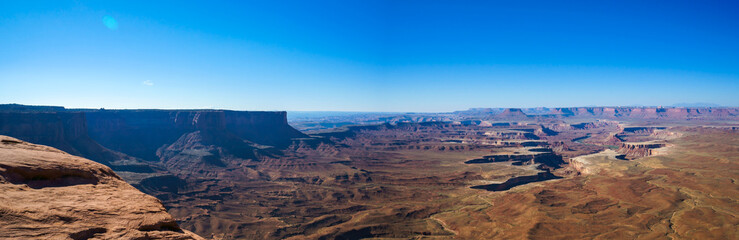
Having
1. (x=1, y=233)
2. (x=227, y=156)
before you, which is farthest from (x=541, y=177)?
(x=1, y=233)

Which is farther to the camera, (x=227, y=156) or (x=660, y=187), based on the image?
(x=227, y=156)

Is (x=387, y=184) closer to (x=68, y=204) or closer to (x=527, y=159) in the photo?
(x=527, y=159)

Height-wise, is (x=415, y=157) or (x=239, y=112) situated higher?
(x=239, y=112)

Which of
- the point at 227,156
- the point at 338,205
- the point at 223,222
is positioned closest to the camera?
the point at 223,222

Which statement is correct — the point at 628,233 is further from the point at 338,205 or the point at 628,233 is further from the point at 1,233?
the point at 1,233

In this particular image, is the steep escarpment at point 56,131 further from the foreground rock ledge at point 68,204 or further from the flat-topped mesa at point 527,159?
the flat-topped mesa at point 527,159

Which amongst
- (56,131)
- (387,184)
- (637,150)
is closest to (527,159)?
(637,150)
